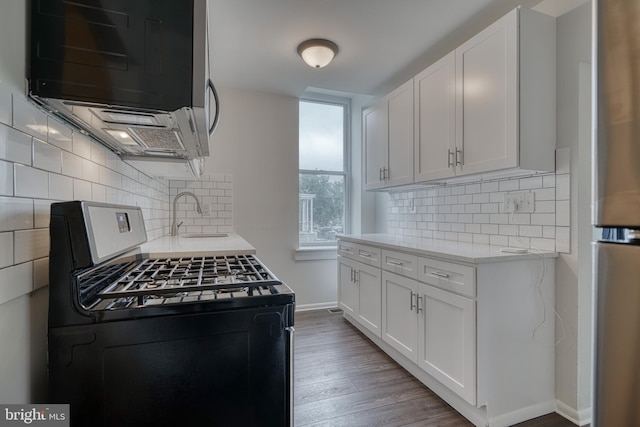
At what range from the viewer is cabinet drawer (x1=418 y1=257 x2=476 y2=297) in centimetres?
163

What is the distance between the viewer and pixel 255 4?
6.31ft

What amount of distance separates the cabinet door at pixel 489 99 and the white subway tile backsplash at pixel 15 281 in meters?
2.02

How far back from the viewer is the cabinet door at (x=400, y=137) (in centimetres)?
254

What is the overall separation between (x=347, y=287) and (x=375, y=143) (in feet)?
4.84

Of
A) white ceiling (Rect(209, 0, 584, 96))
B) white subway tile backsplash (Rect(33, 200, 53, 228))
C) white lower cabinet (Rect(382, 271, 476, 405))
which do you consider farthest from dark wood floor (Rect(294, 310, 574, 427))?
white ceiling (Rect(209, 0, 584, 96))

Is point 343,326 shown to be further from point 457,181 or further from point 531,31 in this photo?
point 531,31

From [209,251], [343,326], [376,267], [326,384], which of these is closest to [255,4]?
[209,251]

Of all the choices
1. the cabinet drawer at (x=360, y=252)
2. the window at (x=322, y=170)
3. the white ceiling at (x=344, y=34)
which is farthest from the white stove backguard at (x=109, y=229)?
the window at (x=322, y=170)

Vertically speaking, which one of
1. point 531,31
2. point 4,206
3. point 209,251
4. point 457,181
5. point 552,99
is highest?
point 531,31

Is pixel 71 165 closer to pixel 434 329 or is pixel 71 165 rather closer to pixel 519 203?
pixel 434 329

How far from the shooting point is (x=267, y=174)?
3422 mm

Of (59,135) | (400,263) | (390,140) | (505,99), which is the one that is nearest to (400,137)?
(390,140)

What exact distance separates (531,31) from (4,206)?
234 cm

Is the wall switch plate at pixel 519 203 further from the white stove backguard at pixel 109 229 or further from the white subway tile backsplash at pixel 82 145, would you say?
the white subway tile backsplash at pixel 82 145
